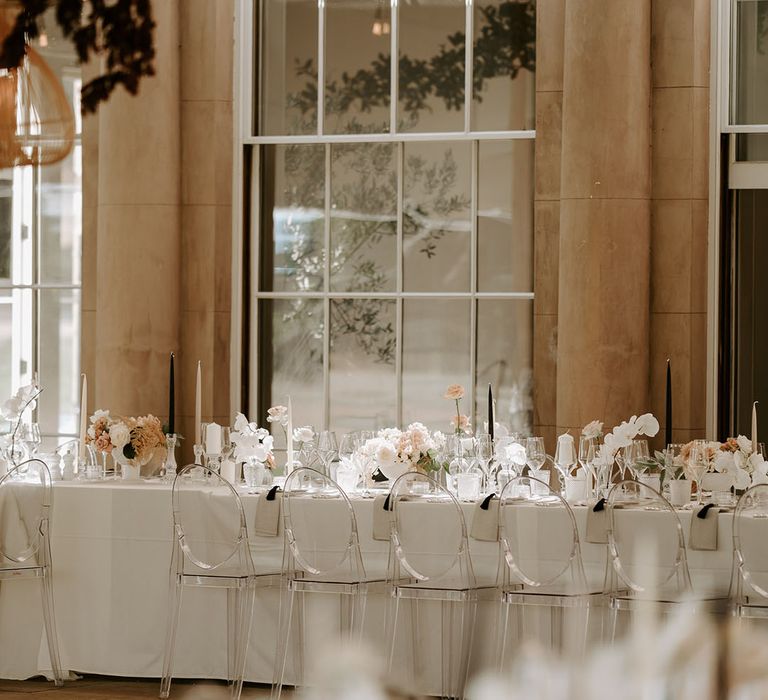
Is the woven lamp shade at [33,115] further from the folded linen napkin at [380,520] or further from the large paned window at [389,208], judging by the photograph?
the large paned window at [389,208]

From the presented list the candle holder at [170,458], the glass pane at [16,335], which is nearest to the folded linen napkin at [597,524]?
the candle holder at [170,458]

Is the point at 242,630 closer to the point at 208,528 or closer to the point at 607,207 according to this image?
the point at 208,528

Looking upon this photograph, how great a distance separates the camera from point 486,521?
4.68m

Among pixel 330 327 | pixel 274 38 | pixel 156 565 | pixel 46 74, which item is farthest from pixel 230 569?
pixel 46 74

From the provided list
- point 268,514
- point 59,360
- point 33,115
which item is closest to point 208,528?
point 268,514

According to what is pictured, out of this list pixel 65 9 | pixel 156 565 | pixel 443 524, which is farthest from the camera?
pixel 156 565

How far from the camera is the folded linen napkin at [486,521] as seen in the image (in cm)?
466

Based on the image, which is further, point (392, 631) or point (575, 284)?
point (575, 284)

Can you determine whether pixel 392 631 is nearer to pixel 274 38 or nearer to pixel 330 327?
pixel 330 327

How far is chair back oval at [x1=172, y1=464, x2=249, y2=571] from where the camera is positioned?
4.77 meters

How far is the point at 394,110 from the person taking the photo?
694 centimetres

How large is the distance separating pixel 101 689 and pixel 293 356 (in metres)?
2.59

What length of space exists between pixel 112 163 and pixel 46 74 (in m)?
6.13

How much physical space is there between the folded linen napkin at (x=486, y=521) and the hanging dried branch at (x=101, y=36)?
12.8ft
